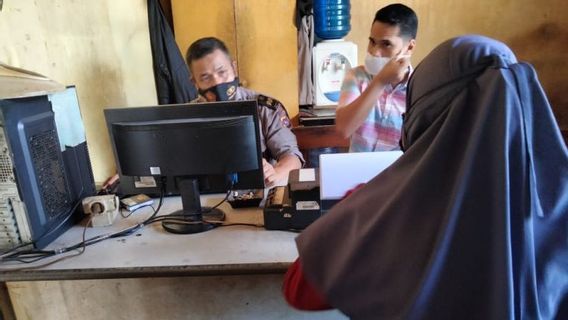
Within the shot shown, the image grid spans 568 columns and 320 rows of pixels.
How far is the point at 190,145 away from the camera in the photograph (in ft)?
4.25

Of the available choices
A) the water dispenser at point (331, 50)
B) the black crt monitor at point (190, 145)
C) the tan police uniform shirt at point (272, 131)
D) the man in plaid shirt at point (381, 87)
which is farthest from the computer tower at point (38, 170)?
the water dispenser at point (331, 50)

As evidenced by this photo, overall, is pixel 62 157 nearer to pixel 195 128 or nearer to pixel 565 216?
pixel 195 128

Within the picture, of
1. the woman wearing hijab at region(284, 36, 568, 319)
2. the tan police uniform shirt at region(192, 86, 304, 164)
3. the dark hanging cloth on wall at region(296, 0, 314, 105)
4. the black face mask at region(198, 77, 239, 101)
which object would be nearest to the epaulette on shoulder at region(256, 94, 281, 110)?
the tan police uniform shirt at region(192, 86, 304, 164)

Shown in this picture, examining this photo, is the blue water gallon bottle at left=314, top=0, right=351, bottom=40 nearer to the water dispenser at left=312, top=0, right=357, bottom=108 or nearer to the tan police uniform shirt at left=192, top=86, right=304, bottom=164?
the water dispenser at left=312, top=0, right=357, bottom=108

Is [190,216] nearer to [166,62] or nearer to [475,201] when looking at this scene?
[475,201]

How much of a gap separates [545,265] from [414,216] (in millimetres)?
201

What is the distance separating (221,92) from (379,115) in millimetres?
762

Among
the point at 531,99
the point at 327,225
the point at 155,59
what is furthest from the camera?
the point at 155,59

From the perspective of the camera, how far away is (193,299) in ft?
5.19

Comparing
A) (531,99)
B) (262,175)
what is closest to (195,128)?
(262,175)

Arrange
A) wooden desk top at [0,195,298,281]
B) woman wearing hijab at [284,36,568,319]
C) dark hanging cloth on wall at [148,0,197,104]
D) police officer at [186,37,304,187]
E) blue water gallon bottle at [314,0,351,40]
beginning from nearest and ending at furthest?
woman wearing hijab at [284,36,568,319], wooden desk top at [0,195,298,281], police officer at [186,37,304,187], dark hanging cloth on wall at [148,0,197,104], blue water gallon bottle at [314,0,351,40]

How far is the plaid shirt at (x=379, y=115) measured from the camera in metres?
1.68

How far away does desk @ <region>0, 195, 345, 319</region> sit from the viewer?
1.24 meters

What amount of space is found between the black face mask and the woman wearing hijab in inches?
53.5
